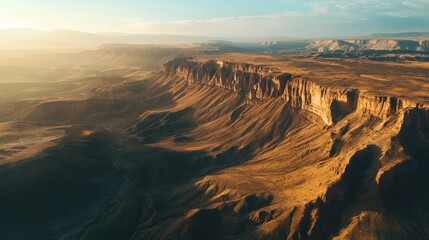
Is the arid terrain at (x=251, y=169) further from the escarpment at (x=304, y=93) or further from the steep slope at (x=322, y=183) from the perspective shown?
the escarpment at (x=304, y=93)

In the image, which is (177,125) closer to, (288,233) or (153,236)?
(153,236)

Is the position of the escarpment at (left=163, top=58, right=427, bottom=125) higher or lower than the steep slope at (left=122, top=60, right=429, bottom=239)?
higher

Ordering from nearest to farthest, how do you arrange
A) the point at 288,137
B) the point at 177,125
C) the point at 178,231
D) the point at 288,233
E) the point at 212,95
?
1. the point at 288,233
2. the point at 178,231
3. the point at 288,137
4. the point at 177,125
5. the point at 212,95

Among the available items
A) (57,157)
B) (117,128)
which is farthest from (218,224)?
(117,128)

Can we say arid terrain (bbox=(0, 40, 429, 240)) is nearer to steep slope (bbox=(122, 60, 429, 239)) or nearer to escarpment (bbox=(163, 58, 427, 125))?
steep slope (bbox=(122, 60, 429, 239))

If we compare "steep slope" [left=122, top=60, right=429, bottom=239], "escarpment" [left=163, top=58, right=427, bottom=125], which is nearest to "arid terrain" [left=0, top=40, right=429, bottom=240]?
"steep slope" [left=122, top=60, right=429, bottom=239]

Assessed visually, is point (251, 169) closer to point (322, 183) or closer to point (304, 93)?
point (322, 183)

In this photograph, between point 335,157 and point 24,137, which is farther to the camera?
point 24,137

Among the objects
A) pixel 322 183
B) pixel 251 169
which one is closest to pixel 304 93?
pixel 251 169
